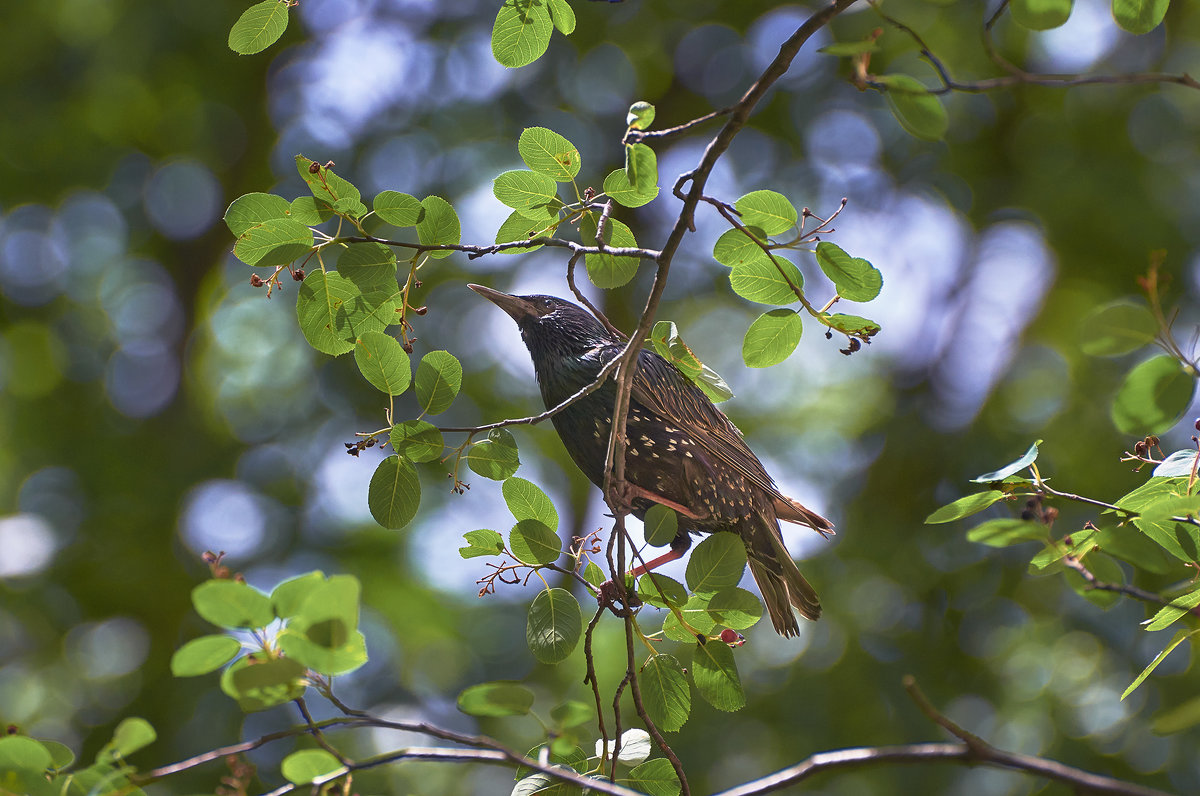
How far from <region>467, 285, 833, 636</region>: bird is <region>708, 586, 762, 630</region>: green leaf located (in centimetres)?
63

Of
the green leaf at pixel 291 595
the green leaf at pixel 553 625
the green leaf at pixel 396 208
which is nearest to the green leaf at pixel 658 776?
the green leaf at pixel 553 625

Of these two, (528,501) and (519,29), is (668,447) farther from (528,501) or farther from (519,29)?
(519,29)

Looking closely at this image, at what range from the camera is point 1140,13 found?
158cm

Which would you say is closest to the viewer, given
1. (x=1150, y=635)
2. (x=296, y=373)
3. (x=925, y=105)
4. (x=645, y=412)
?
(x=925, y=105)

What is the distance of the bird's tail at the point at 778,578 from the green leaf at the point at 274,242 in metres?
1.80

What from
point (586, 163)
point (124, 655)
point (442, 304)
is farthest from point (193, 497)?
point (586, 163)

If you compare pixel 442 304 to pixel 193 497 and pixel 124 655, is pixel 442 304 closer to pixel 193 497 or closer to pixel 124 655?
pixel 193 497

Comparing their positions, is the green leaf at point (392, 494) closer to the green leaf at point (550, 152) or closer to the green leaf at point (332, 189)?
the green leaf at point (332, 189)

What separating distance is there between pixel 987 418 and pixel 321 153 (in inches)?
235

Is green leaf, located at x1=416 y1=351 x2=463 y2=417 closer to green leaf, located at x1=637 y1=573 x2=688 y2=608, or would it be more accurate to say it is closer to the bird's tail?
green leaf, located at x1=637 y1=573 x2=688 y2=608

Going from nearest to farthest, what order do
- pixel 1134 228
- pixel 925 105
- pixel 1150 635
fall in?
1. pixel 925 105
2. pixel 1150 635
3. pixel 1134 228

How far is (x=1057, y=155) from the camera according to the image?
275 inches

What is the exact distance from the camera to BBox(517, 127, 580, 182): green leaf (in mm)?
1833

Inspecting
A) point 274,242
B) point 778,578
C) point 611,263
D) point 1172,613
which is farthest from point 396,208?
point 778,578
